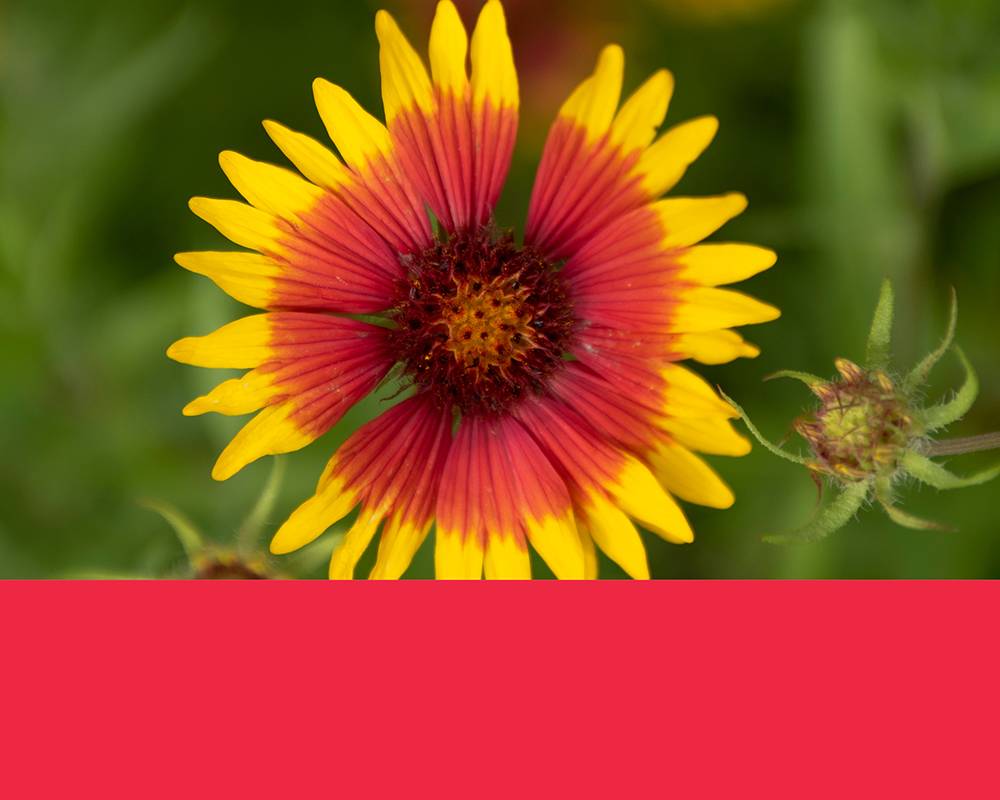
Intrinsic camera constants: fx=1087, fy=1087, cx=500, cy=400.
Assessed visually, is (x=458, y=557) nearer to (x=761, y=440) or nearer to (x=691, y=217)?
(x=761, y=440)

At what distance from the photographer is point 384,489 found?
80.5 inches

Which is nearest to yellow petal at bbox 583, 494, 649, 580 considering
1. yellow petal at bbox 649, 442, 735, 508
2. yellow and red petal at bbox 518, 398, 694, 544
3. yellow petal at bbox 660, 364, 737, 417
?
yellow and red petal at bbox 518, 398, 694, 544

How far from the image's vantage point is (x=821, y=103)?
2.86m

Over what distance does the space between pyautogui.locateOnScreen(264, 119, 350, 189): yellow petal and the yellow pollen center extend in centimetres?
31

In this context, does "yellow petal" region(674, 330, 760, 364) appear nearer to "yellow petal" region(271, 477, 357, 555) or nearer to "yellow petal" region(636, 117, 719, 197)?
"yellow petal" region(636, 117, 719, 197)

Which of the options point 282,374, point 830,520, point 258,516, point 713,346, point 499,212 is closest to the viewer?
point 830,520

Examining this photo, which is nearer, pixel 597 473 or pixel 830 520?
pixel 830 520

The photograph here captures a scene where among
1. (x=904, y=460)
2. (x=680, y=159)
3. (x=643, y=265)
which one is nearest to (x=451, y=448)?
(x=643, y=265)

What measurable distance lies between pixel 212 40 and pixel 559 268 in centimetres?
186

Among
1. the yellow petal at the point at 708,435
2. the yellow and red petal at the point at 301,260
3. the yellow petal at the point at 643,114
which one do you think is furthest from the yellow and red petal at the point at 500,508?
the yellow petal at the point at 643,114

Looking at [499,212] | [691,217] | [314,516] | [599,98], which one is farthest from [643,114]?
[499,212]

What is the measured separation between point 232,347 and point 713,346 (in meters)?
0.83

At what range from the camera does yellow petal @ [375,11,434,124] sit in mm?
1883

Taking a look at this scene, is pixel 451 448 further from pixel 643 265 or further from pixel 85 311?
pixel 85 311
